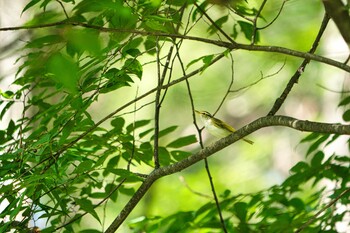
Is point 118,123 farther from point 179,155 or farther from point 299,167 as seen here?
point 299,167

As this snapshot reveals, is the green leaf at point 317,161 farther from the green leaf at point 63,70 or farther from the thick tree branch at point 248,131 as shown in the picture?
the green leaf at point 63,70

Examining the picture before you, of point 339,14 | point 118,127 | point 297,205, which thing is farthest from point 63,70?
point 297,205

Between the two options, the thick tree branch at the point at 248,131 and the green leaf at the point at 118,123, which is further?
the green leaf at the point at 118,123

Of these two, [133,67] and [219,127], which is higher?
[219,127]

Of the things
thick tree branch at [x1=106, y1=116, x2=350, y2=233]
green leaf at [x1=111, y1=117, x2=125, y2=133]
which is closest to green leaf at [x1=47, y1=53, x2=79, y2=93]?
thick tree branch at [x1=106, y1=116, x2=350, y2=233]

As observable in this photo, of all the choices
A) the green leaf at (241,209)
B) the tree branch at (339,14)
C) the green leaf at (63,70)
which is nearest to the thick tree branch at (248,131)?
the tree branch at (339,14)

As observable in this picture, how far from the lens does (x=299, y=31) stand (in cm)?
516

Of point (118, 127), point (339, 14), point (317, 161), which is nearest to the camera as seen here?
point (339, 14)

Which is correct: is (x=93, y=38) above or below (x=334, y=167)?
below

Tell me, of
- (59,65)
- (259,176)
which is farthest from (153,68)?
(59,65)

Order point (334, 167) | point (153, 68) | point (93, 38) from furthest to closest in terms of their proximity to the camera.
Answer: point (153, 68) < point (334, 167) < point (93, 38)

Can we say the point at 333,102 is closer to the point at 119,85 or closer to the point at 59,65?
the point at 119,85

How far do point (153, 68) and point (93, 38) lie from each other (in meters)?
6.81

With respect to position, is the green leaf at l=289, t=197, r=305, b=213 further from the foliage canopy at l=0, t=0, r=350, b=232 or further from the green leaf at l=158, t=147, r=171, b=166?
the green leaf at l=158, t=147, r=171, b=166
